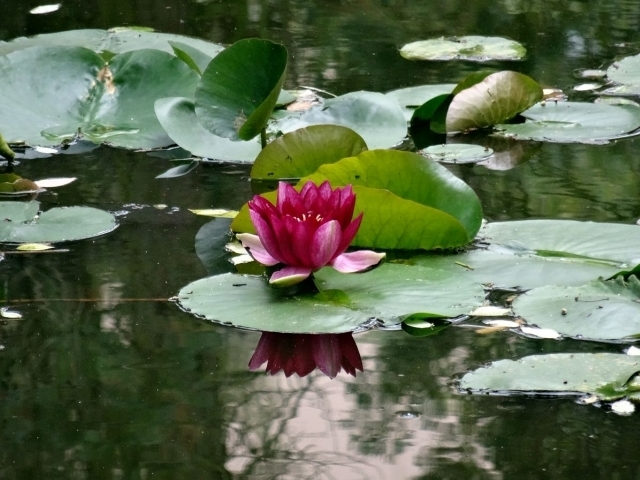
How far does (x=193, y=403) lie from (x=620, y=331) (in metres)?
0.62

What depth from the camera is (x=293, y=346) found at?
1678mm

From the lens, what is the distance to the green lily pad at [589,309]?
65.5 inches

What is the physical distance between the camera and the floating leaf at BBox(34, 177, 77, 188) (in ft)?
8.06

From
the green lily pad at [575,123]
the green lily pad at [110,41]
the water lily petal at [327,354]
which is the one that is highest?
the green lily pad at [110,41]

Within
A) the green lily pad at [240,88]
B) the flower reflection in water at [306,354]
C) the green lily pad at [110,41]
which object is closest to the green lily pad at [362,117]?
the green lily pad at [240,88]

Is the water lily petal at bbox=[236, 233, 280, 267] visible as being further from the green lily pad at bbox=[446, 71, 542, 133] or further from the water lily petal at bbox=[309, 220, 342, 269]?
the green lily pad at bbox=[446, 71, 542, 133]

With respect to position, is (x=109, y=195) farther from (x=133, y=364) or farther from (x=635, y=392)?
(x=635, y=392)

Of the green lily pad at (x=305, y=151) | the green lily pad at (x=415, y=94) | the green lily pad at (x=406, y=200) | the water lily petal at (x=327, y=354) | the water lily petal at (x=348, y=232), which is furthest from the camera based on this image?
the green lily pad at (x=415, y=94)

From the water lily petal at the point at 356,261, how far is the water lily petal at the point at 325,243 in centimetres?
4

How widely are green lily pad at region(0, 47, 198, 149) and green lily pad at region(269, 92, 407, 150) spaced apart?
1.07ft

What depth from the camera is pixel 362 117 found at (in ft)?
8.62

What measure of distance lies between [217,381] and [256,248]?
0.37 m

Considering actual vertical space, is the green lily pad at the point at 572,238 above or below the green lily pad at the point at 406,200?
below

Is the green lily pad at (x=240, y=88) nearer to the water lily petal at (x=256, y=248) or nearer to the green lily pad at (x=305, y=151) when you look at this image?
the green lily pad at (x=305, y=151)
